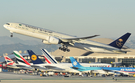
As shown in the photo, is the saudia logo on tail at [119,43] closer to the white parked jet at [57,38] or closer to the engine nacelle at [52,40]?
the white parked jet at [57,38]

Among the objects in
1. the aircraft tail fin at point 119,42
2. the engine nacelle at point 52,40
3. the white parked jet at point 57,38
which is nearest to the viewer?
the white parked jet at point 57,38

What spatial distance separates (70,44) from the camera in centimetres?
7475

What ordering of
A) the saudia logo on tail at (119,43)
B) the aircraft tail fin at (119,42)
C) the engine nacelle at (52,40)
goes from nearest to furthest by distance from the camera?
the engine nacelle at (52,40) → the aircraft tail fin at (119,42) → the saudia logo on tail at (119,43)

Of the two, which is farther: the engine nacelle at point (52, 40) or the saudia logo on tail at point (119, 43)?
the saudia logo on tail at point (119, 43)

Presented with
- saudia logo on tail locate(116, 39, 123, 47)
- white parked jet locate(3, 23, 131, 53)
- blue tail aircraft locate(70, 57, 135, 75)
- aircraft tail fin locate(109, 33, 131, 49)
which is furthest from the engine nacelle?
blue tail aircraft locate(70, 57, 135, 75)

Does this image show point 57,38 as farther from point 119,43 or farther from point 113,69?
point 113,69

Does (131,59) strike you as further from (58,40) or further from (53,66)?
(58,40)

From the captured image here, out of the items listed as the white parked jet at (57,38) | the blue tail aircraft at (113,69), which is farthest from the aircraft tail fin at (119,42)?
the blue tail aircraft at (113,69)

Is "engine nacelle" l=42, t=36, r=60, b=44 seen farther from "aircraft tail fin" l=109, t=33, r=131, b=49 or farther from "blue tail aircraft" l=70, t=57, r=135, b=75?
"blue tail aircraft" l=70, t=57, r=135, b=75

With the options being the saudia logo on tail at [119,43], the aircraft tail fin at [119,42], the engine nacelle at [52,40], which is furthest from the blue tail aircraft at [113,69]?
the engine nacelle at [52,40]

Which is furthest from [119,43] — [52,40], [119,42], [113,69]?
[52,40]

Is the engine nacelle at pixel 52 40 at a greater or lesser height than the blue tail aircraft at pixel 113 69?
greater

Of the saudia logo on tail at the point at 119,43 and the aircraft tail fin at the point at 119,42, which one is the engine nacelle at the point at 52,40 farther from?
the saudia logo on tail at the point at 119,43

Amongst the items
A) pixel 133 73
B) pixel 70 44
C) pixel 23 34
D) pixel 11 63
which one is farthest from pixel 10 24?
pixel 11 63
